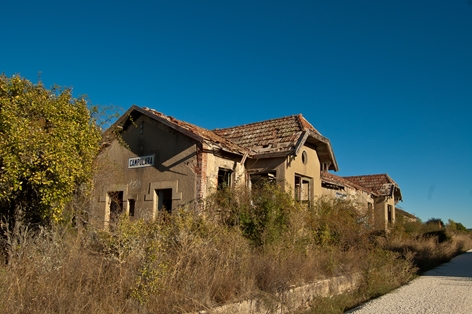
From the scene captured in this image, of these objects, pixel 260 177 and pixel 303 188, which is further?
pixel 303 188

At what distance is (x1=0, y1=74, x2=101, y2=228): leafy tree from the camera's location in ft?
24.2

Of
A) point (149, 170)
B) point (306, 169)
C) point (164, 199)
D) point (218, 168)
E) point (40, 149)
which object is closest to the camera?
point (40, 149)

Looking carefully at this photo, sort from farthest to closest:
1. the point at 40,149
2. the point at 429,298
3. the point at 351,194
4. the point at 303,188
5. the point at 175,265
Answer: the point at 351,194 < the point at 303,188 < the point at 429,298 < the point at 40,149 < the point at 175,265

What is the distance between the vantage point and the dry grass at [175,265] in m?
5.80

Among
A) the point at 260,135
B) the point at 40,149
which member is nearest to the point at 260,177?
the point at 260,135

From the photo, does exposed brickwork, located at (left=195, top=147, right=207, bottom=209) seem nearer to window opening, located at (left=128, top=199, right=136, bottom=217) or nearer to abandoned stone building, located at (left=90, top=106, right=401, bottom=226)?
abandoned stone building, located at (left=90, top=106, right=401, bottom=226)

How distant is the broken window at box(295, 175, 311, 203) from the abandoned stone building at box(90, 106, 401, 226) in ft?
0.14

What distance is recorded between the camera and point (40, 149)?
750cm

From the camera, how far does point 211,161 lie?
13.9 meters

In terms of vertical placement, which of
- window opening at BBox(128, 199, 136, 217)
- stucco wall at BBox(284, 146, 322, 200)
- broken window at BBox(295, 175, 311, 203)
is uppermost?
stucco wall at BBox(284, 146, 322, 200)

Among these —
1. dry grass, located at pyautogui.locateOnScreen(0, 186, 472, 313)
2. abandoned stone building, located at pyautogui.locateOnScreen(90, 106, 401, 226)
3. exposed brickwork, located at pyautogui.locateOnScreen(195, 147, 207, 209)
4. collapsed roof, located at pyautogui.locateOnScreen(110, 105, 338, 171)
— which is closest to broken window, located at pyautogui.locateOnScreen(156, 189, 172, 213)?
abandoned stone building, located at pyautogui.locateOnScreen(90, 106, 401, 226)

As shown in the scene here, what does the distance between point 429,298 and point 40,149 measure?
9.15 m

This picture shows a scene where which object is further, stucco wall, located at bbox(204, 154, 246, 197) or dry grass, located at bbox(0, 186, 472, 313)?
stucco wall, located at bbox(204, 154, 246, 197)

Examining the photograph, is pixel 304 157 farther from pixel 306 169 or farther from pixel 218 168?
pixel 218 168
